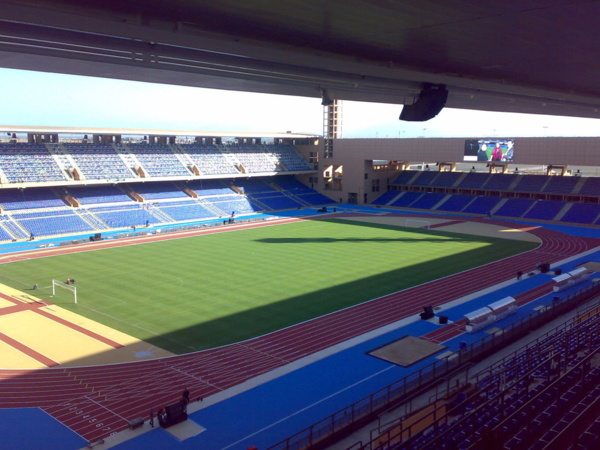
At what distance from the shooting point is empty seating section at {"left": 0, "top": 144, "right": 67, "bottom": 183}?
4337 cm

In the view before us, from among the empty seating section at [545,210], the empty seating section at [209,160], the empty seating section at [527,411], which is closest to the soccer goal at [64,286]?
the empty seating section at [527,411]

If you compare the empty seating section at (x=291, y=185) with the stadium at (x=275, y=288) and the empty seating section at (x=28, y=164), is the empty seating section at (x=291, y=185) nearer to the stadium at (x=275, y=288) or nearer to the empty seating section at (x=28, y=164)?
the stadium at (x=275, y=288)

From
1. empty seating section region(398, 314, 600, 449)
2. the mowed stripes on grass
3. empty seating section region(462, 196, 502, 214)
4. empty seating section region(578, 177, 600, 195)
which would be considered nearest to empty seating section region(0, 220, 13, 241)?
the mowed stripes on grass

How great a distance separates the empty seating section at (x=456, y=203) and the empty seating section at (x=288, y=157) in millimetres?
17436

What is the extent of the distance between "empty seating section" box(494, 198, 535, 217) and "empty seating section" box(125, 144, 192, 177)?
3250 cm

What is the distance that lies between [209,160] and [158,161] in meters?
6.24

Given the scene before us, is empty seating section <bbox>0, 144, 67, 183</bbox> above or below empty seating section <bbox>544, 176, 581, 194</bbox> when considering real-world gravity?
above

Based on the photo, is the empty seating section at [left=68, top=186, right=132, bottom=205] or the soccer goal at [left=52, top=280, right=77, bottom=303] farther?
the empty seating section at [left=68, top=186, right=132, bottom=205]

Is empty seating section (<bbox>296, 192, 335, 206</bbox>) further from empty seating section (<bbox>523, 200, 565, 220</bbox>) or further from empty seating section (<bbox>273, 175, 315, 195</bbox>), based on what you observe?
empty seating section (<bbox>523, 200, 565, 220</bbox>)

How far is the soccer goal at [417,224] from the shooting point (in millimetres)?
47616

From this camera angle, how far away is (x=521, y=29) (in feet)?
24.1

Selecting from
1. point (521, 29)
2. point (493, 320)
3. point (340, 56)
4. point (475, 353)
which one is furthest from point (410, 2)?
point (493, 320)

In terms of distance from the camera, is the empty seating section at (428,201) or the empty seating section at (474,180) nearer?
the empty seating section at (474,180)

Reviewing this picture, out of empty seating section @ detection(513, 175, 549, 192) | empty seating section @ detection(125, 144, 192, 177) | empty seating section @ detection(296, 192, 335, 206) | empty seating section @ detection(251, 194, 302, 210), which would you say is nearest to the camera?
empty seating section @ detection(125, 144, 192, 177)
